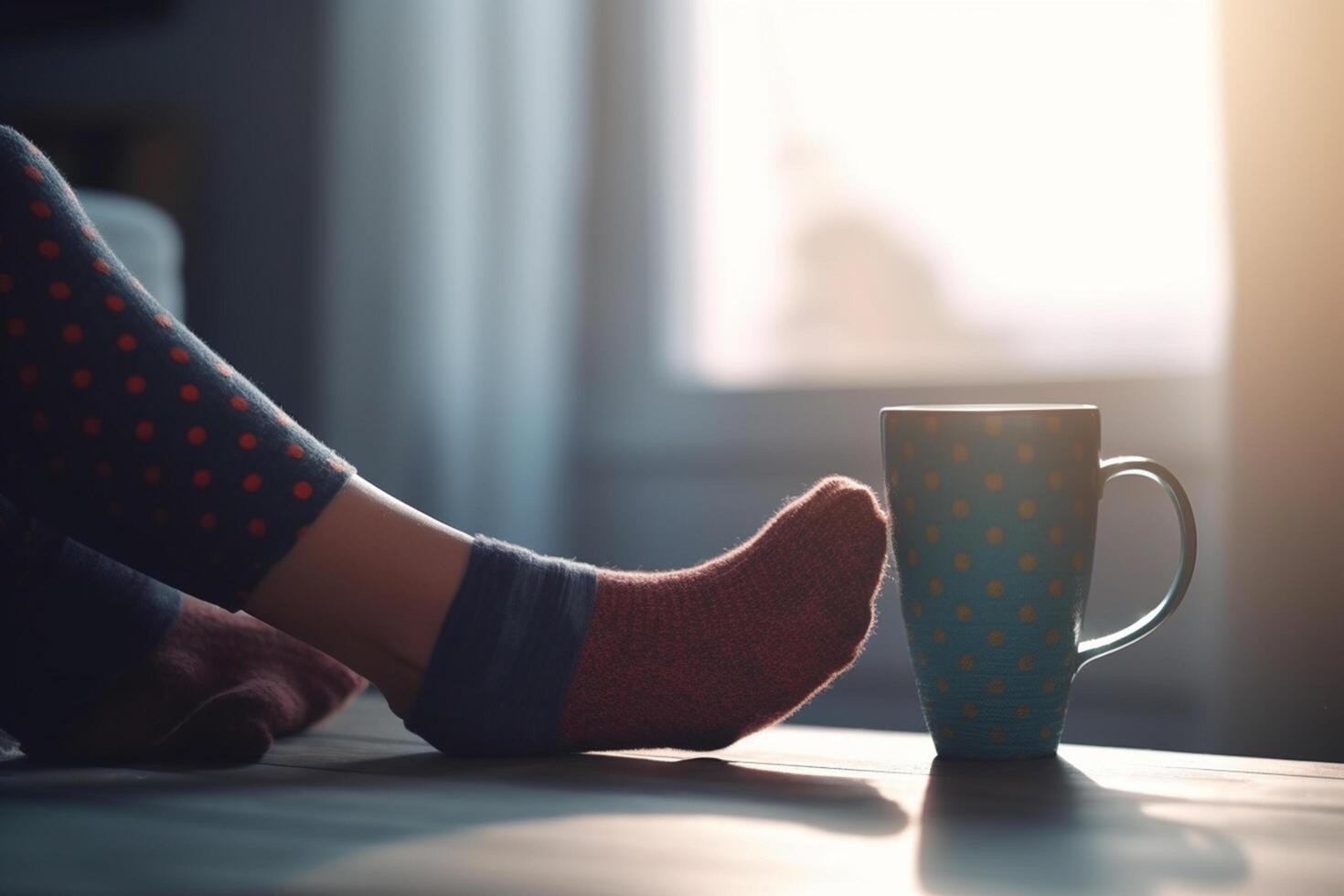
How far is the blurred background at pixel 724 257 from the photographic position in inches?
62.0

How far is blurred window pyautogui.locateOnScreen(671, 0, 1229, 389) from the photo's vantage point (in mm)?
1589

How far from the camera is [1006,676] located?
0.63m

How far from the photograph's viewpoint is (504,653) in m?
0.66

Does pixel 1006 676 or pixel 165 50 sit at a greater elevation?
pixel 165 50

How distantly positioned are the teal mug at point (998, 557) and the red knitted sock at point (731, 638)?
4 centimetres

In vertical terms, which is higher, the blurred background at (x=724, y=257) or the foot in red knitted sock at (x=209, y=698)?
the blurred background at (x=724, y=257)

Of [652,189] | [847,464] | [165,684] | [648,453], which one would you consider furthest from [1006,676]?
[652,189]

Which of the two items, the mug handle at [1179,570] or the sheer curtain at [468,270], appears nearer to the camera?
the mug handle at [1179,570]

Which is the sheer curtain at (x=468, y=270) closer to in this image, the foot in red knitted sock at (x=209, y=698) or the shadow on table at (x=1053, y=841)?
the foot in red knitted sock at (x=209, y=698)

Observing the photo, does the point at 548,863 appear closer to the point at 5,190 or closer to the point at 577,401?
the point at 5,190

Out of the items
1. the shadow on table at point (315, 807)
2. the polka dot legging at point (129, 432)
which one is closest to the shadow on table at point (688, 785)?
the shadow on table at point (315, 807)

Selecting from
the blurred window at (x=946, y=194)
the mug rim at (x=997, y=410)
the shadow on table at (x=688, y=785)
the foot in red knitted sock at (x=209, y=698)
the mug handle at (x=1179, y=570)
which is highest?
the blurred window at (x=946, y=194)

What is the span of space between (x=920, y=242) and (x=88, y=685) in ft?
4.18

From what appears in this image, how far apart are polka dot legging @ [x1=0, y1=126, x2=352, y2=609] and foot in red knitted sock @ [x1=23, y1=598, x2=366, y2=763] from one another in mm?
78
